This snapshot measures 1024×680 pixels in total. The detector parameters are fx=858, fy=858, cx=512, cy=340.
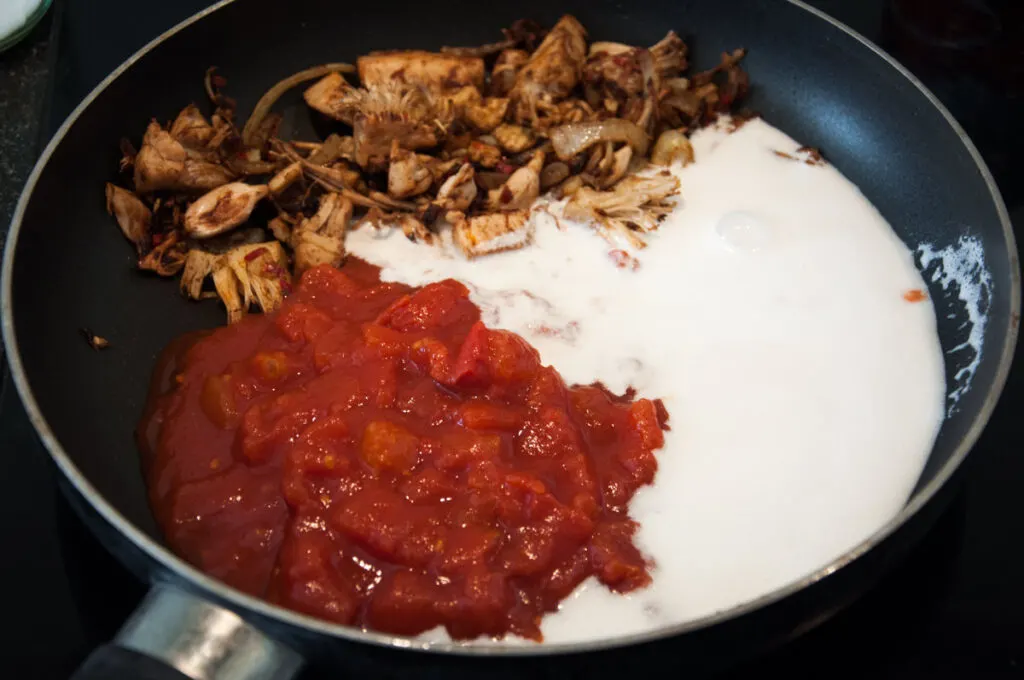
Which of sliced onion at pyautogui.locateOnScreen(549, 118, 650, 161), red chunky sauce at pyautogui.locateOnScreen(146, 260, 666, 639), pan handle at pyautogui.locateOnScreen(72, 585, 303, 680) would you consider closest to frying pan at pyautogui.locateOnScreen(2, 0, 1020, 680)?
pan handle at pyautogui.locateOnScreen(72, 585, 303, 680)

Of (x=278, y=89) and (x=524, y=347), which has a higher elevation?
(x=278, y=89)

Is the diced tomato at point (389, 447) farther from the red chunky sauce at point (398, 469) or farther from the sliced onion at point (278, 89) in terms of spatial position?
the sliced onion at point (278, 89)

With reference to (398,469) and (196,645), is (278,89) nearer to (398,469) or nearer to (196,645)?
(398,469)

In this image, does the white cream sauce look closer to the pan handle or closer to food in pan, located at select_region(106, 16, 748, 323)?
food in pan, located at select_region(106, 16, 748, 323)

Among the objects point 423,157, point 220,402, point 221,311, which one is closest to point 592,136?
point 423,157

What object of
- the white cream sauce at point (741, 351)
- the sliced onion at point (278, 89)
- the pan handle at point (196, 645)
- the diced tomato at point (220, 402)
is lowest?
the white cream sauce at point (741, 351)

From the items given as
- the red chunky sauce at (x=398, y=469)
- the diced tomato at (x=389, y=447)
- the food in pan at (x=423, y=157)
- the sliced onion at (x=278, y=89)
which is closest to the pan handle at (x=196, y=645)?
the red chunky sauce at (x=398, y=469)

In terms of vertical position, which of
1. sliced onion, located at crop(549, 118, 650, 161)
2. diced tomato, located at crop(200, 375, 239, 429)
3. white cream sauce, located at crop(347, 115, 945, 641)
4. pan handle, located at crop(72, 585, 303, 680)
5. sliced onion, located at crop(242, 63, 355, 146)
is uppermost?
sliced onion, located at crop(242, 63, 355, 146)
